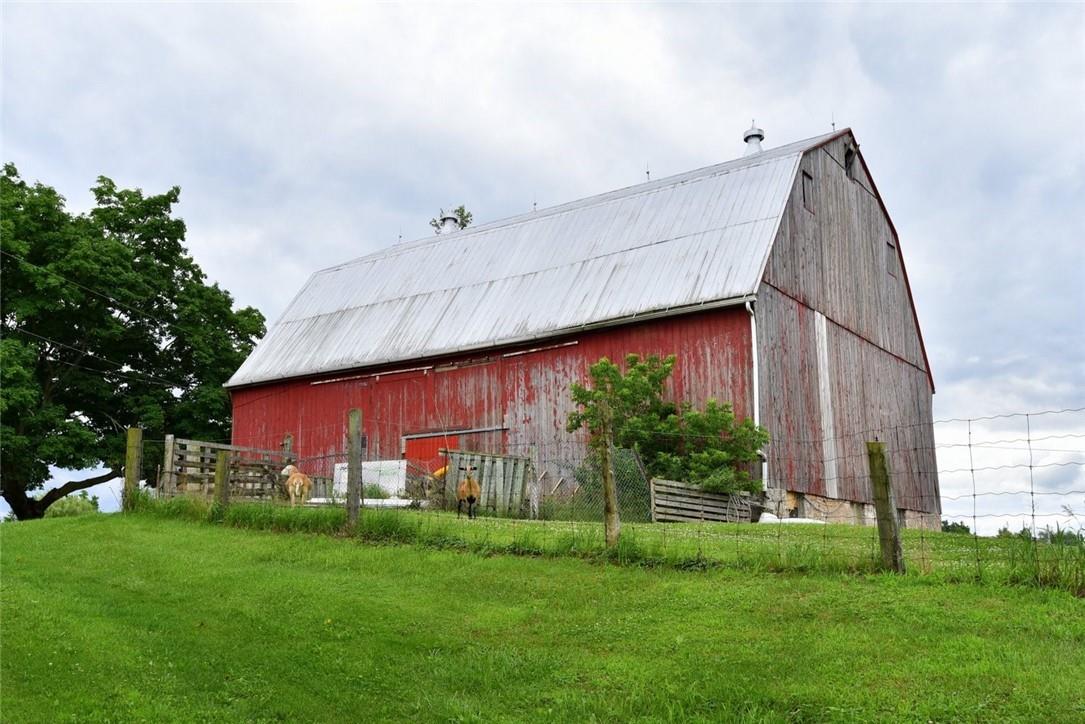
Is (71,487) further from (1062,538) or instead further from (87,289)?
(1062,538)

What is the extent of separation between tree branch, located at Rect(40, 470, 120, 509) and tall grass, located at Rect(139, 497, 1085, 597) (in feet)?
58.4

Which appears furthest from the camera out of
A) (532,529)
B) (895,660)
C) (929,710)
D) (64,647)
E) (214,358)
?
(214,358)

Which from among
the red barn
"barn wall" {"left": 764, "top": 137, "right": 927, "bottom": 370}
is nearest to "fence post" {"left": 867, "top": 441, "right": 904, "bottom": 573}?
the red barn

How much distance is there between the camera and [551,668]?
793 centimetres

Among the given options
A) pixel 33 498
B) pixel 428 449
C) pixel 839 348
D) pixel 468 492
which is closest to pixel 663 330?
pixel 839 348

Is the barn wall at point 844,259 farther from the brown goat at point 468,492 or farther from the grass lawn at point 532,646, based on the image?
the grass lawn at point 532,646

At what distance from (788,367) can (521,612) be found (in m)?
13.7

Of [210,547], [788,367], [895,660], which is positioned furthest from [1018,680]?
[788,367]

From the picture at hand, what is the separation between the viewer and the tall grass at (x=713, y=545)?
9.81 meters

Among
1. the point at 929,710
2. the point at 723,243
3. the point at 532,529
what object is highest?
the point at 723,243

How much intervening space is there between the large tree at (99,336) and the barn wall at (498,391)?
16.9 feet

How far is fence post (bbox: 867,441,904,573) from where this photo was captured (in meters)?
10.3

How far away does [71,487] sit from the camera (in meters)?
32.7

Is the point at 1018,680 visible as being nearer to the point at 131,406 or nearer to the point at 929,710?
the point at 929,710
